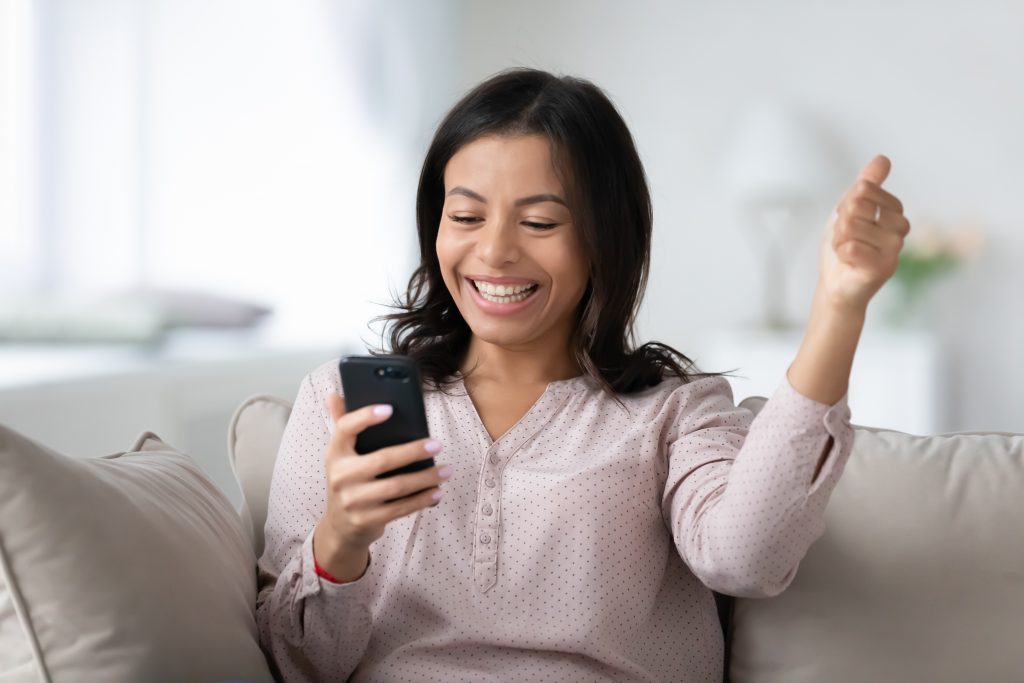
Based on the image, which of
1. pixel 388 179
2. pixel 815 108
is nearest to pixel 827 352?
pixel 388 179

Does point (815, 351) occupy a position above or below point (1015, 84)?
below

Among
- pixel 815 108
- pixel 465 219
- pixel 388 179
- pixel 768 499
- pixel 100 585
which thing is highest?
pixel 815 108

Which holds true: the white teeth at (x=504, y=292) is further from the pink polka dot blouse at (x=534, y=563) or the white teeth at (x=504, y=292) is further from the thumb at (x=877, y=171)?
the thumb at (x=877, y=171)

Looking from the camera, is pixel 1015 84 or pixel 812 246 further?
pixel 812 246

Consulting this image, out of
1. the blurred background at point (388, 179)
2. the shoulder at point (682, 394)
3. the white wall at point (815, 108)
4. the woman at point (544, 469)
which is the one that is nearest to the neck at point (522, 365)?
the woman at point (544, 469)

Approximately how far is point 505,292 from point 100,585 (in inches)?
23.3

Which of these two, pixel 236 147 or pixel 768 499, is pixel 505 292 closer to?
pixel 768 499

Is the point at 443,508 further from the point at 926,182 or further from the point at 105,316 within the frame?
the point at 926,182

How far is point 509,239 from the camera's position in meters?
1.36

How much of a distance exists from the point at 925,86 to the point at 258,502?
3819mm

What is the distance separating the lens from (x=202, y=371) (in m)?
2.88

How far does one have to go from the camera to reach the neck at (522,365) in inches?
58.4

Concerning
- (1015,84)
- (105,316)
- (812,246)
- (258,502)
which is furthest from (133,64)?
(1015,84)

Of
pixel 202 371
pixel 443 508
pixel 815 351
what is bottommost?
pixel 202 371
